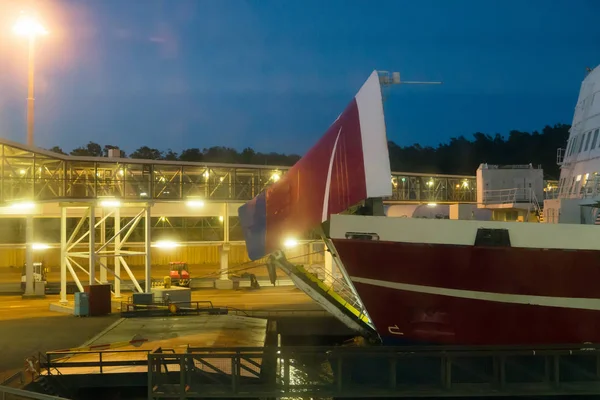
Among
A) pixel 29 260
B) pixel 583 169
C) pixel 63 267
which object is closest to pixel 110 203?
pixel 63 267

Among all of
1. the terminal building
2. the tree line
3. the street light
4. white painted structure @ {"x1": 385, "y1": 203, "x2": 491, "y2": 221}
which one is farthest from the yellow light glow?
the tree line

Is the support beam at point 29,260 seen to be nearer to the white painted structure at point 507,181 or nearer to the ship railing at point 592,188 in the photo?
the white painted structure at point 507,181

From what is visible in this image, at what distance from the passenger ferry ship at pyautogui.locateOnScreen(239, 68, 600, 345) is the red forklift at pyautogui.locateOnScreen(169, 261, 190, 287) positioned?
17721 mm

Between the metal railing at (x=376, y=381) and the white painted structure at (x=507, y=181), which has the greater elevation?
the white painted structure at (x=507, y=181)

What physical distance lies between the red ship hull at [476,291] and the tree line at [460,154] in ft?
283

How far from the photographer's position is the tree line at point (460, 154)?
10006cm

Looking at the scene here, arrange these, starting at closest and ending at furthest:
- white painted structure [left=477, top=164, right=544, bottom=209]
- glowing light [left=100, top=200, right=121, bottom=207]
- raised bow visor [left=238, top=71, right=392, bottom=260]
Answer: raised bow visor [left=238, top=71, right=392, bottom=260] < white painted structure [left=477, top=164, right=544, bottom=209] < glowing light [left=100, top=200, right=121, bottom=207]

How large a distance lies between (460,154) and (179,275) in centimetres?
8900

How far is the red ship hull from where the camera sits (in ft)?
44.5

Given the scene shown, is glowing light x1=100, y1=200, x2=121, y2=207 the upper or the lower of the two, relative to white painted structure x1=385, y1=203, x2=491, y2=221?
upper

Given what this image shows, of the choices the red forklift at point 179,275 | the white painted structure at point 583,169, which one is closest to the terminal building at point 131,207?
the red forklift at point 179,275

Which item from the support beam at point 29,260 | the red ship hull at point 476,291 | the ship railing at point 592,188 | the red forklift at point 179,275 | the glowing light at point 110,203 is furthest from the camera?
the red forklift at point 179,275

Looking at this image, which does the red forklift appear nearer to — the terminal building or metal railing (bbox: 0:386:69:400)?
the terminal building

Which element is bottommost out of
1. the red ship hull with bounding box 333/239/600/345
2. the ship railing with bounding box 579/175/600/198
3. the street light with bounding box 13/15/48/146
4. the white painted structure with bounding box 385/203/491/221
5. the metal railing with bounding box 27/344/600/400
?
the metal railing with bounding box 27/344/600/400
